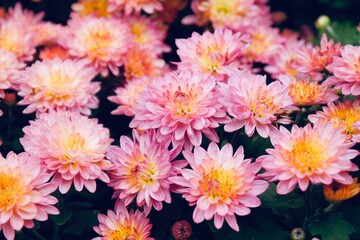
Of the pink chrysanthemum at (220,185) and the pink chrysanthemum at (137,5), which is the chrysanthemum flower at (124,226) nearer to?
the pink chrysanthemum at (220,185)

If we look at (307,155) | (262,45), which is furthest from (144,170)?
(262,45)

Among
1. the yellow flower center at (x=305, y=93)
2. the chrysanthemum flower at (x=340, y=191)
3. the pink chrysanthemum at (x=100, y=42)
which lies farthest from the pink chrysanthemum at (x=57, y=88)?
the chrysanthemum flower at (x=340, y=191)

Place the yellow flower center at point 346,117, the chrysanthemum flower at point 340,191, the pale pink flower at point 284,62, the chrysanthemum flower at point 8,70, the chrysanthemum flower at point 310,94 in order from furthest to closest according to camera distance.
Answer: the pale pink flower at point 284,62 → the chrysanthemum flower at point 8,70 → the chrysanthemum flower at point 310,94 → the yellow flower center at point 346,117 → the chrysanthemum flower at point 340,191

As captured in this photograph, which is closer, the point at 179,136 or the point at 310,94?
the point at 179,136

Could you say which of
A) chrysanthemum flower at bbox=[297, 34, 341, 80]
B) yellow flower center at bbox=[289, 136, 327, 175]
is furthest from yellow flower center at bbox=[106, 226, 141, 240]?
chrysanthemum flower at bbox=[297, 34, 341, 80]

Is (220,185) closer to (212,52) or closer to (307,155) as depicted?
(307,155)

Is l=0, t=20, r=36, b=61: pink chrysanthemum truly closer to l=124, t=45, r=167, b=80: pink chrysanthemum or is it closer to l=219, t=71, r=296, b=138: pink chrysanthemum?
l=124, t=45, r=167, b=80: pink chrysanthemum
